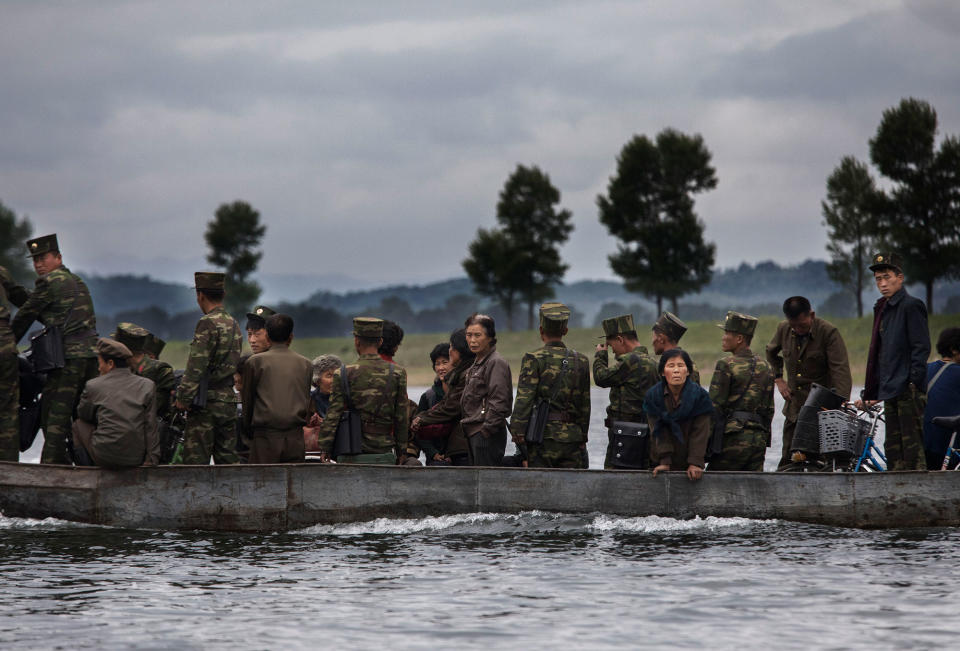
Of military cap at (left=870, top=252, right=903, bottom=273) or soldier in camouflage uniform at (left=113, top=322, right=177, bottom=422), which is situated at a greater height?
military cap at (left=870, top=252, right=903, bottom=273)

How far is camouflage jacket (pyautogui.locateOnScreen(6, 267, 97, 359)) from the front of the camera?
1295 cm

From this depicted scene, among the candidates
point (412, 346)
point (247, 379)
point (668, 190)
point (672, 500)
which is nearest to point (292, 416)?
point (247, 379)

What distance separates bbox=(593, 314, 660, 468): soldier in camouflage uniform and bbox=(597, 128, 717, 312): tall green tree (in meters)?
58.2

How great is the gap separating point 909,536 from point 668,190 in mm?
61572

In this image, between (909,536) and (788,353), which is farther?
(788,353)

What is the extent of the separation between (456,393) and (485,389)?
0.57m

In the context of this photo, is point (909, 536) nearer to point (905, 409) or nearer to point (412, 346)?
point (905, 409)

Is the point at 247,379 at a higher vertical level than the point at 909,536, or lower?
higher

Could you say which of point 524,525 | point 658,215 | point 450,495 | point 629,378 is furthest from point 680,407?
point 658,215

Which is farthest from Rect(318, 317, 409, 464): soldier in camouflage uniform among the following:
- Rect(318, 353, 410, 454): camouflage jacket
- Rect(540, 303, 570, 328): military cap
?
Rect(540, 303, 570, 328): military cap

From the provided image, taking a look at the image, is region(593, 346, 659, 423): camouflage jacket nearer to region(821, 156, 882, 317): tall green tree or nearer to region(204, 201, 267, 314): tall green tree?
region(821, 156, 882, 317): tall green tree

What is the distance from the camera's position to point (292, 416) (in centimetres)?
1221

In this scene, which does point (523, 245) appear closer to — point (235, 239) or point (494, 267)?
point (494, 267)

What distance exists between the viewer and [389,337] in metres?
12.0
